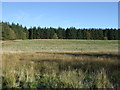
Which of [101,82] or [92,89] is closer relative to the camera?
[92,89]

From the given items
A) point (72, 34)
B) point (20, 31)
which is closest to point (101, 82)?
point (20, 31)

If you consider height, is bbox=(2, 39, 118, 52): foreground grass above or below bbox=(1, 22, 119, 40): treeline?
below

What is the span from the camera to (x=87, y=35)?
82250 millimetres

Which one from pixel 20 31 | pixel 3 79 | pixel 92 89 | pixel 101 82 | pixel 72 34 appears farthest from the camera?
pixel 72 34

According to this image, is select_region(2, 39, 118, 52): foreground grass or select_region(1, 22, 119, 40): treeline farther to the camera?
select_region(1, 22, 119, 40): treeline

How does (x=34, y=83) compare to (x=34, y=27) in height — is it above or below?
below

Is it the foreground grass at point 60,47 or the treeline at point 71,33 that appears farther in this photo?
the treeline at point 71,33

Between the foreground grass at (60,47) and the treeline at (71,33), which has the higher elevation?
the treeline at (71,33)

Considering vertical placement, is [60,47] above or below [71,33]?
below

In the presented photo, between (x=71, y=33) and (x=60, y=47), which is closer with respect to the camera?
(x=60, y=47)

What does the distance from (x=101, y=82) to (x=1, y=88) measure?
2.69 m

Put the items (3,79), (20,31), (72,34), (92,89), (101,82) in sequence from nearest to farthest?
(92,89), (101,82), (3,79), (20,31), (72,34)

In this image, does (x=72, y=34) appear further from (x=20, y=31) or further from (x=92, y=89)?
(x=92, y=89)

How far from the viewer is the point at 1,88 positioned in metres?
3.86
